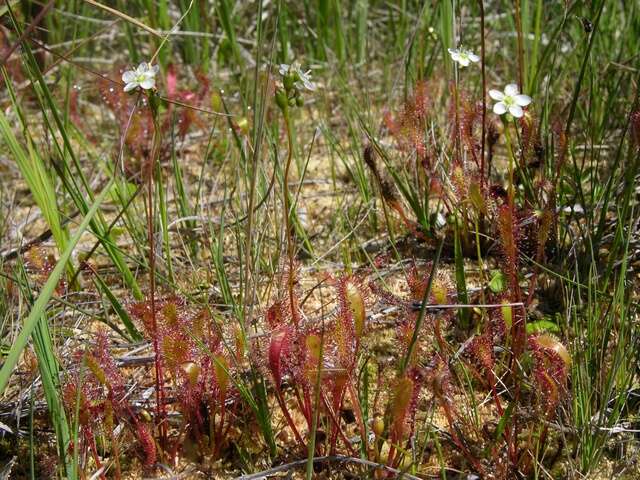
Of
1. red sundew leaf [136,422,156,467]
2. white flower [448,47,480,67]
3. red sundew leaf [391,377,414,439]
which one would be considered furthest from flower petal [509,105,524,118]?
red sundew leaf [136,422,156,467]

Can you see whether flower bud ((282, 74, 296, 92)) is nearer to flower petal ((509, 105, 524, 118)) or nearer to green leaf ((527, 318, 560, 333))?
flower petal ((509, 105, 524, 118))

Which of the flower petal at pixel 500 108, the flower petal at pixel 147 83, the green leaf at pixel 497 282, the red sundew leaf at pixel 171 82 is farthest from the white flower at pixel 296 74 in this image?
the red sundew leaf at pixel 171 82

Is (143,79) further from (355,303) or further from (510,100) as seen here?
(510,100)

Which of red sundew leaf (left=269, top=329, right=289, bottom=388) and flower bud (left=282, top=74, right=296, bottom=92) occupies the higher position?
flower bud (left=282, top=74, right=296, bottom=92)

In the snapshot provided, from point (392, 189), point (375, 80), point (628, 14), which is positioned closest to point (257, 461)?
point (392, 189)

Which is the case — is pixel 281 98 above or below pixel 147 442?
above

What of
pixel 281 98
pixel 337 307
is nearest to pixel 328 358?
pixel 337 307

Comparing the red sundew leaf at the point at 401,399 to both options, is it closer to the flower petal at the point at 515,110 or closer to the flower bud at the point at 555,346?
the flower bud at the point at 555,346

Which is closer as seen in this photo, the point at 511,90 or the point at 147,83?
the point at 147,83
